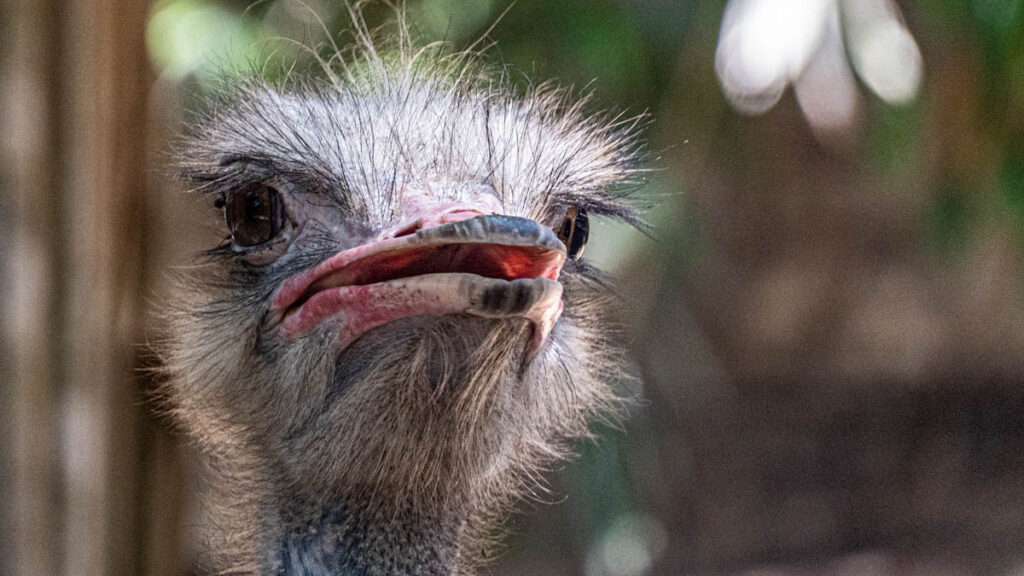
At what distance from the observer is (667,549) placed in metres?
3.76

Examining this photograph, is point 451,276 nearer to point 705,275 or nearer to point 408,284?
point 408,284

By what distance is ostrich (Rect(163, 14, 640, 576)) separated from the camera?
109 cm

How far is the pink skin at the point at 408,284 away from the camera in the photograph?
985 millimetres

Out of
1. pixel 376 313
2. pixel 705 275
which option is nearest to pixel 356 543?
pixel 376 313

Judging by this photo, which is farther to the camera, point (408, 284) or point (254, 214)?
point (254, 214)

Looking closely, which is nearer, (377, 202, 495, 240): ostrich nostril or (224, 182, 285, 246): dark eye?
(377, 202, 495, 240): ostrich nostril

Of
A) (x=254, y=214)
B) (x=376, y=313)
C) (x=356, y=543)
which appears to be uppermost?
(x=254, y=214)

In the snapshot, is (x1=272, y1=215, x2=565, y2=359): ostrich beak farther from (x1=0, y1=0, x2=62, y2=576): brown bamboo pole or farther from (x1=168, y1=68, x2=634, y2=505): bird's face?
(x1=0, y1=0, x2=62, y2=576): brown bamboo pole

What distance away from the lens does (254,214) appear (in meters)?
1.31

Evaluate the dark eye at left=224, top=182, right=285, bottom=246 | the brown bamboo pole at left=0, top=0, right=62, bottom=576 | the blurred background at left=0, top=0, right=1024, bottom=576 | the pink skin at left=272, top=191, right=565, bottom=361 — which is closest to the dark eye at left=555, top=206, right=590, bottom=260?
the pink skin at left=272, top=191, right=565, bottom=361

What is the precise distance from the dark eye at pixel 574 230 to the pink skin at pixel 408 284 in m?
0.24

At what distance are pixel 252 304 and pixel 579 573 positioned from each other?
2.03 m

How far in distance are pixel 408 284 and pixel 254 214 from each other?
0.36 m

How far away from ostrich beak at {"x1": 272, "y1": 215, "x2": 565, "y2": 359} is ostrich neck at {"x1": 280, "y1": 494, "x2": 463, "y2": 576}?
266mm
